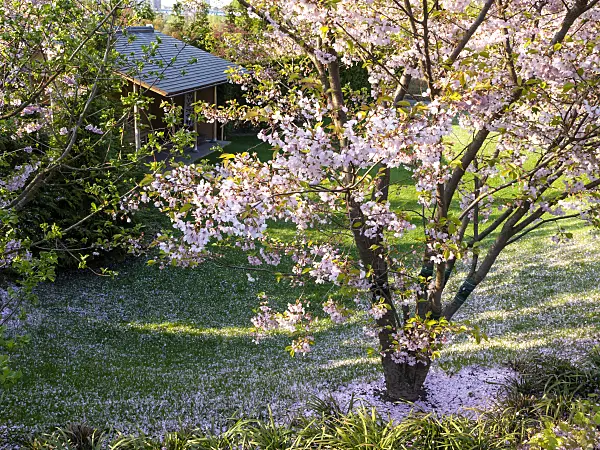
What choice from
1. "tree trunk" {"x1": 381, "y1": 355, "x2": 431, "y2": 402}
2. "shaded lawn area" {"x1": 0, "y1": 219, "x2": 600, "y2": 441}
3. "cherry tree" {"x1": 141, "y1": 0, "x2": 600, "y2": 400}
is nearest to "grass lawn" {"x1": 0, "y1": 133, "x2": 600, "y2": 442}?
"shaded lawn area" {"x1": 0, "y1": 219, "x2": 600, "y2": 441}

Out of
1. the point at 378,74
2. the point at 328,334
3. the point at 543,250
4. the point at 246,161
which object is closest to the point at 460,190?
the point at 378,74

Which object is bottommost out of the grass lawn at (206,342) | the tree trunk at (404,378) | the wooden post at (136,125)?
the grass lawn at (206,342)

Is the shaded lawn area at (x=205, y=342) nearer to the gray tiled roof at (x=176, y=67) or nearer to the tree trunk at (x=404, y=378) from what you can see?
the tree trunk at (x=404, y=378)

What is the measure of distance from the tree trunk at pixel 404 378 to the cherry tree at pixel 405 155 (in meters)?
0.01

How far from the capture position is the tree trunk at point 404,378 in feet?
17.7

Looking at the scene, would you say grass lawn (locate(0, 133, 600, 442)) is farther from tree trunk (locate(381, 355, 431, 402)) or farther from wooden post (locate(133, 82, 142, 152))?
wooden post (locate(133, 82, 142, 152))

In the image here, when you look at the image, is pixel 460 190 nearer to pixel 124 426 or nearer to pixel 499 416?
pixel 499 416

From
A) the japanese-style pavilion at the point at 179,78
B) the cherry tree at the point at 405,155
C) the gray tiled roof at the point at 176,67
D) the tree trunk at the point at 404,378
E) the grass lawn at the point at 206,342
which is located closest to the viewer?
the cherry tree at the point at 405,155

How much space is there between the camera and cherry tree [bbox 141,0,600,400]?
12.1ft

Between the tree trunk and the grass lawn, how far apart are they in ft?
1.71

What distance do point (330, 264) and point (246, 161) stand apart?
3.23 feet

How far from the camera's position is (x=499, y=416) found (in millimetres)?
4773

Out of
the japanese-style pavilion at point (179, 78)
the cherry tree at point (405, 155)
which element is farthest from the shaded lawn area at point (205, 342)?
the japanese-style pavilion at point (179, 78)

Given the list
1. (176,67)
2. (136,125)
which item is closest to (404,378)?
(136,125)
